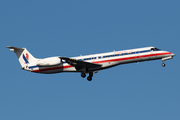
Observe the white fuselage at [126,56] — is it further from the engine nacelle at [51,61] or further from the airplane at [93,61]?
the engine nacelle at [51,61]

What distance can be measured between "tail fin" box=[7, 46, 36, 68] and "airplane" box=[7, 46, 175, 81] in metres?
0.63

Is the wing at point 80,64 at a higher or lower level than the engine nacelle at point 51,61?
lower

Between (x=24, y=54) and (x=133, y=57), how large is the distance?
15.6 meters

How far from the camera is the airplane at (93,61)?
Answer: 35531mm

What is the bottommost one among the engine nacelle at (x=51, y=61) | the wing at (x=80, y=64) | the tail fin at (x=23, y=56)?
the wing at (x=80, y=64)

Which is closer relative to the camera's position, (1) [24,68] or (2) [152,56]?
(2) [152,56]

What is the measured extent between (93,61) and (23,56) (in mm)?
10556

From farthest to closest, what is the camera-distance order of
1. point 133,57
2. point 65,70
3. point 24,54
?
1. point 24,54
2. point 65,70
3. point 133,57

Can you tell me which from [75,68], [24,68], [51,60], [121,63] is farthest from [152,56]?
[24,68]

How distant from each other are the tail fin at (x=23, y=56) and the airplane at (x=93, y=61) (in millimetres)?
634

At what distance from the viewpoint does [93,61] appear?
36.6 meters

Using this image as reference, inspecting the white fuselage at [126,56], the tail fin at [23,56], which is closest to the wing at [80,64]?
the white fuselage at [126,56]

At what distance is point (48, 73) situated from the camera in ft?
126

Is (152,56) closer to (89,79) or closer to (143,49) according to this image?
(143,49)
